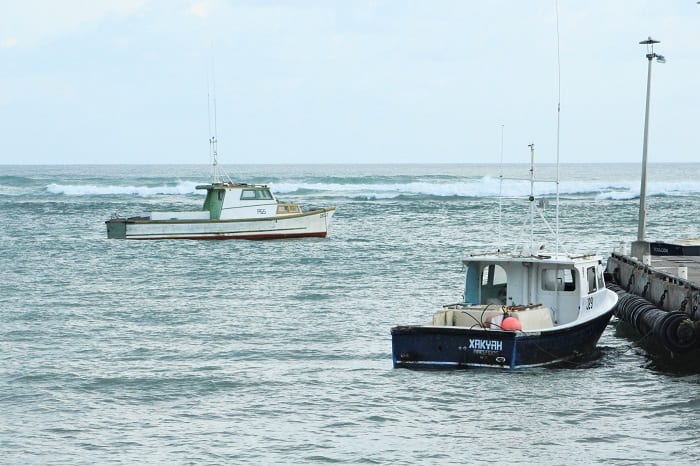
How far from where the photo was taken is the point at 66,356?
809 inches

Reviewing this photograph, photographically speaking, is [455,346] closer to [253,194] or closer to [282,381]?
[282,381]

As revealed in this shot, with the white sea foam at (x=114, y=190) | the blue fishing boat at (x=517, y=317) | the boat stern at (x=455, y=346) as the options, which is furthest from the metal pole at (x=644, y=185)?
the white sea foam at (x=114, y=190)

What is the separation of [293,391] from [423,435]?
3.35m

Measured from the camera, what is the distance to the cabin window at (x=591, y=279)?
2056 centimetres

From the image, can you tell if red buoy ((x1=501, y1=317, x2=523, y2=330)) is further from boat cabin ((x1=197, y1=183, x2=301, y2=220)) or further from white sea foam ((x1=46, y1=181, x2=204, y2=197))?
white sea foam ((x1=46, y1=181, x2=204, y2=197))

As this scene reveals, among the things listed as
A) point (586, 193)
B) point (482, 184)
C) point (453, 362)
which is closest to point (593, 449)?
point (453, 362)

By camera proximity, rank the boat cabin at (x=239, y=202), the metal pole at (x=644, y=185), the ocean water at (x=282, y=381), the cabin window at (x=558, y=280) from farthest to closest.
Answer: the boat cabin at (x=239, y=202)
the metal pole at (x=644, y=185)
the cabin window at (x=558, y=280)
the ocean water at (x=282, y=381)

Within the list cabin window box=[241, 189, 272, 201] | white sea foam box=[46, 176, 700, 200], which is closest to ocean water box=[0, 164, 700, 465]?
cabin window box=[241, 189, 272, 201]

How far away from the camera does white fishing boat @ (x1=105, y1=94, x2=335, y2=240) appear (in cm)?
4781

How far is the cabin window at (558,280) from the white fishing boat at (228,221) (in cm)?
2846

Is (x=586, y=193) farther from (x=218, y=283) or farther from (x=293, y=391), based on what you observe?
(x=293, y=391)

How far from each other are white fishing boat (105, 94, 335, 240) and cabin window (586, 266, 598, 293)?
28180mm
